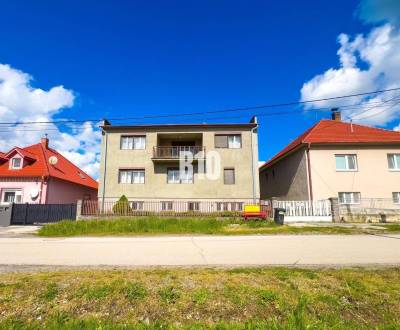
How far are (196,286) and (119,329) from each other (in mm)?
1552

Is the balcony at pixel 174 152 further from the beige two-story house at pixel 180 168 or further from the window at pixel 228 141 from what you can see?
the window at pixel 228 141

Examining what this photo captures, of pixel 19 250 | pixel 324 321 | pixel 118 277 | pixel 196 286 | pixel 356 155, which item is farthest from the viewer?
pixel 356 155

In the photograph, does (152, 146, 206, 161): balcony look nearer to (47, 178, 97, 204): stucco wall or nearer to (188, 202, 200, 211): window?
(188, 202, 200, 211): window

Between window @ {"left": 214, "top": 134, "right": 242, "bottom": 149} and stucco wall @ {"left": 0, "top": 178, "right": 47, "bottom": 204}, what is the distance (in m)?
15.3

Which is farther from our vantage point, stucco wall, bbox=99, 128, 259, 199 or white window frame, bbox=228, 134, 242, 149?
white window frame, bbox=228, 134, 242, 149

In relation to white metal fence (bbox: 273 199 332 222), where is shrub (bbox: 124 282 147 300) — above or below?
below

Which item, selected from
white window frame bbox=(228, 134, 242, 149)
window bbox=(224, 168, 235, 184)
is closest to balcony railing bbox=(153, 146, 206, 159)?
white window frame bbox=(228, 134, 242, 149)

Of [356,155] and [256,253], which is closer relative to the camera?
[256,253]

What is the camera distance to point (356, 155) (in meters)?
21.3

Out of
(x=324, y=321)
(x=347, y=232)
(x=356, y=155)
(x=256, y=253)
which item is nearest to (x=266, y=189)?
(x=356, y=155)

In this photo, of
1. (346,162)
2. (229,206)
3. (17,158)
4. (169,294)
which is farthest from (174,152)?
(169,294)

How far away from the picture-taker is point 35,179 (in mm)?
23344

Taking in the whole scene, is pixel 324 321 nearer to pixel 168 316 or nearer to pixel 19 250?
pixel 168 316

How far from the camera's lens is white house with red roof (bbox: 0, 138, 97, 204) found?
23.2 meters
